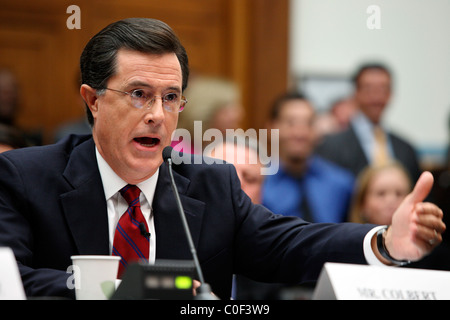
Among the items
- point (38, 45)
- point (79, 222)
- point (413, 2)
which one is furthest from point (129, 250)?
point (413, 2)

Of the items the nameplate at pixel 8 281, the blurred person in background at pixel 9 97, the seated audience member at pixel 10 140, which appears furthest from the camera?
the blurred person in background at pixel 9 97

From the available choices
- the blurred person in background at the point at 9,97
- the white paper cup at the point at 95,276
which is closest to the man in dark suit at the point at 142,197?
the white paper cup at the point at 95,276

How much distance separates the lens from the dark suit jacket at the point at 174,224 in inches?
78.4

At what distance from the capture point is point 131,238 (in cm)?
201

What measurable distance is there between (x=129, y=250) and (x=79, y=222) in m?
0.17

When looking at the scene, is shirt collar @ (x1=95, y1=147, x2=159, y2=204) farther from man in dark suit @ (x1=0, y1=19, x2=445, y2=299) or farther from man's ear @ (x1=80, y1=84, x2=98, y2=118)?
man's ear @ (x1=80, y1=84, x2=98, y2=118)

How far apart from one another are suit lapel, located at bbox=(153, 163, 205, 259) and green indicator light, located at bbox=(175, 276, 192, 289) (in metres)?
0.68

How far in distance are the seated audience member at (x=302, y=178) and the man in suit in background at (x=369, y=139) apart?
0.18m

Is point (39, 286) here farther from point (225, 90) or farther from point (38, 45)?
point (38, 45)

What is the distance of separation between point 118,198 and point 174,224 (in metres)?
0.19

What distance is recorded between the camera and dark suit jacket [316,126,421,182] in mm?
4672

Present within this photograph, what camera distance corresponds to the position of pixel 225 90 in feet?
13.5

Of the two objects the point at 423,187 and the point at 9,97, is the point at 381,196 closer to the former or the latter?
the point at 423,187

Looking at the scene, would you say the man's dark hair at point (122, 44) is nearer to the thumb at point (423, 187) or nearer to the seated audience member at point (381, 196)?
the thumb at point (423, 187)
